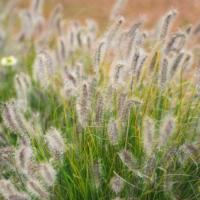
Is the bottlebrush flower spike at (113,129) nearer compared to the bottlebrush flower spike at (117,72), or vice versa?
the bottlebrush flower spike at (113,129)

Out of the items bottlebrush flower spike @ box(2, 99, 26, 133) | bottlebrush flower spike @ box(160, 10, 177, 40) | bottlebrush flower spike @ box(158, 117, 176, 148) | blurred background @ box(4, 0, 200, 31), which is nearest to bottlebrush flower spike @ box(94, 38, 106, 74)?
bottlebrush flower spike @ box(160, 10, 177, 40)

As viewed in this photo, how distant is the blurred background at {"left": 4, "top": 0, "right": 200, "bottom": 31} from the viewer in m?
9.23

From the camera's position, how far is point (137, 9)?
995 cm

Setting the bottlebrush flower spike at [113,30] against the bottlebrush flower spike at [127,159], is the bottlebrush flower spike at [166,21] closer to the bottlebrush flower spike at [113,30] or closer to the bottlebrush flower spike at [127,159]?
the bottlebrush flower spike at [113,30]

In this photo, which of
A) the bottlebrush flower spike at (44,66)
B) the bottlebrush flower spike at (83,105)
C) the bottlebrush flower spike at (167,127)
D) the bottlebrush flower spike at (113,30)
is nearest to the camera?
the bottlebrush flower spike at (167,127)

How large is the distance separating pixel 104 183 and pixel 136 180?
21 cm

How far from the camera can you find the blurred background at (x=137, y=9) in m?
9.23

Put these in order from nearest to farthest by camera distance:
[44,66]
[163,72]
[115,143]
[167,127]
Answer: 1. [167,127]
2. [115,143]
3. [163,72]
4. [44,66]

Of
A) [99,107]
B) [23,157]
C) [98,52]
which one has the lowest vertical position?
[23,157]

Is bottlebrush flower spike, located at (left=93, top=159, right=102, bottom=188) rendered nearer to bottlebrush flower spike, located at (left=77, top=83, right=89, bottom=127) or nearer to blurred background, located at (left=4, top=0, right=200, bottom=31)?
bottlebrush flower spike, located at (left=77, top=83, right=89, bottom=127)

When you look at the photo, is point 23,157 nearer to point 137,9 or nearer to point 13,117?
point 13,117

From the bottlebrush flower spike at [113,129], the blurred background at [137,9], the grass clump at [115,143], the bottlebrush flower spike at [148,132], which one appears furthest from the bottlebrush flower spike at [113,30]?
the blurred background at [137,9]

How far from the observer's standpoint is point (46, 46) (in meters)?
5.46

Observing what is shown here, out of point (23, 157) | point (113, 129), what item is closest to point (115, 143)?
point (113, 129)
